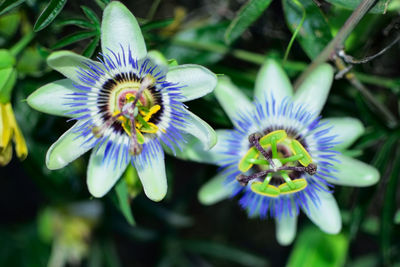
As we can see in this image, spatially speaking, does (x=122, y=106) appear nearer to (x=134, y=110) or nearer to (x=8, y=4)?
(x=134, y=110)

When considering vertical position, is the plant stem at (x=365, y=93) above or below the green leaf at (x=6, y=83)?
above

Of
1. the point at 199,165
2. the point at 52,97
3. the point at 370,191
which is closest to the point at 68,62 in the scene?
the point at 52,97

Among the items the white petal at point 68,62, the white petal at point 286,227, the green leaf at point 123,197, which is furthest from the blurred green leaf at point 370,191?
the white petal at point 68,62

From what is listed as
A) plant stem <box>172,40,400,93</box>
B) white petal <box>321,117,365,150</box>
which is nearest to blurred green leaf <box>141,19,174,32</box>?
plant stem <box>172,40,400,93</box>

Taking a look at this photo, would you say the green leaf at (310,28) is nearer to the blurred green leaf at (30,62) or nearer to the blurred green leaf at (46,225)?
the blurred green leaf at (30,62)

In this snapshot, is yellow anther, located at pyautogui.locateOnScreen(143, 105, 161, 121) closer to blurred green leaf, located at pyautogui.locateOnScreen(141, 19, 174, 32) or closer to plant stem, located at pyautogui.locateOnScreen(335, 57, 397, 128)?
blurred green leaf, located at pyautogui.locateOnScreen(141, 19, 174, 32)

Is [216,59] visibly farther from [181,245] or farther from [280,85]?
[181,245]
